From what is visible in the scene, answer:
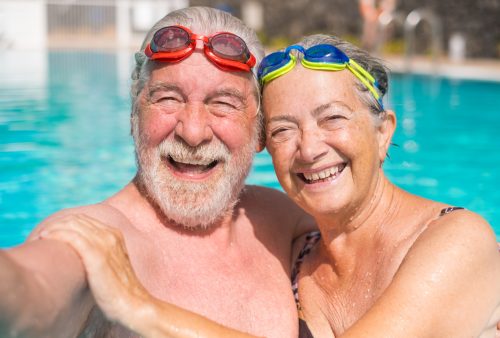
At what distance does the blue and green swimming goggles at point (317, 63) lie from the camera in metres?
2.82

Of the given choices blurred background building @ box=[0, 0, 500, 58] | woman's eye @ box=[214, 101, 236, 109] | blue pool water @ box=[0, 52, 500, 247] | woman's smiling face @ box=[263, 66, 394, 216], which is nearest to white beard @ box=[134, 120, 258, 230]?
woman's eye @ box=[214, 101, 236, 109]

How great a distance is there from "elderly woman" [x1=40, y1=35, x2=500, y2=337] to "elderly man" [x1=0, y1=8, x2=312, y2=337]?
15 cm

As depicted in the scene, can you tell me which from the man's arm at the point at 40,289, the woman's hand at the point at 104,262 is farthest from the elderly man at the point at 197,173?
the man's arm at the point at 40,289

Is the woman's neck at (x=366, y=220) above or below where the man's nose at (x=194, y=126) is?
below

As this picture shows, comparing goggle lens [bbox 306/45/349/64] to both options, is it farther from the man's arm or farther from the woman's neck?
the man's arm

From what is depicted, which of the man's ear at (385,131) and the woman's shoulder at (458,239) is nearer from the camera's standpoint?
the woman's shoulder at (458,239)

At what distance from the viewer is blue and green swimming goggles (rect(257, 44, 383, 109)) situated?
2.82 meters

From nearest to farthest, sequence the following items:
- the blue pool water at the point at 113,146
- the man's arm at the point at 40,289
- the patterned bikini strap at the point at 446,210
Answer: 1. the man's arm at the point at 40,289
2. the patterned bikini strap at the point at 446,210
3. the blue pool water at the point at 113,146

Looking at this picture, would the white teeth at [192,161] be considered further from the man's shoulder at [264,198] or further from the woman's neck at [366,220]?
the man's shoulder at [264,198]

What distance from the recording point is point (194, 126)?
2916 mm

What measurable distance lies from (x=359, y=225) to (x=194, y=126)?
0.78m

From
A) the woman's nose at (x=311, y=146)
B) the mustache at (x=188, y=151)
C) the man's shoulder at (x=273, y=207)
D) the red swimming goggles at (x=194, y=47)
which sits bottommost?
the man's shoulder at (x=273, y=207)

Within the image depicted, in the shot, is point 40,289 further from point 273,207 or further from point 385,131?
point 273,207

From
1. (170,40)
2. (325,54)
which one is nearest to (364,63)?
(325,54)
